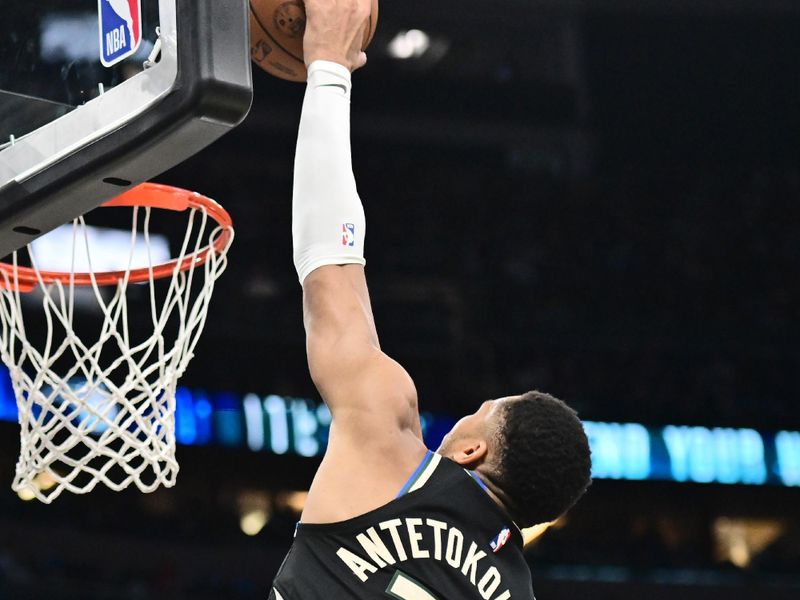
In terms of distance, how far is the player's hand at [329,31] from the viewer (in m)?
2.08

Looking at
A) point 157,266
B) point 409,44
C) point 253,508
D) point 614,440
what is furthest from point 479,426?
point 409,44

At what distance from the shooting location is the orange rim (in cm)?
289

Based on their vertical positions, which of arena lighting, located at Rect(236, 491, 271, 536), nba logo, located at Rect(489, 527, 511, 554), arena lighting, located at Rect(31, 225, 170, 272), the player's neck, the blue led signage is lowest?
arena lighting, located at Rect(236, 491, 271, 536)

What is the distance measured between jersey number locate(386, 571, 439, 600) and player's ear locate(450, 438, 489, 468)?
0.28m

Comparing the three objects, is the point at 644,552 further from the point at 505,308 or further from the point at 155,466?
the point at 155,466

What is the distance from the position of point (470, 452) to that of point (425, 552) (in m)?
0.27

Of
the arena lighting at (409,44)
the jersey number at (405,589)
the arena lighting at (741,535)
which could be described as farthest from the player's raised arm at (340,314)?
the arena lighting at (741,535)

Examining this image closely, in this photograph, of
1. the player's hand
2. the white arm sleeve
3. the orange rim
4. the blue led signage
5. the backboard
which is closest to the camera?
the backboard

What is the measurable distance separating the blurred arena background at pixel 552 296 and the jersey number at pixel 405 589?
699cm

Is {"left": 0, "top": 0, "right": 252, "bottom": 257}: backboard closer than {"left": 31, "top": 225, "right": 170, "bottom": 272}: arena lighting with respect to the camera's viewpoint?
Yes

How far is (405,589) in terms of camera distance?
1.89 metres

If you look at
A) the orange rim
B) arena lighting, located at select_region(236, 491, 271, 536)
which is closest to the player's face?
the orange rim

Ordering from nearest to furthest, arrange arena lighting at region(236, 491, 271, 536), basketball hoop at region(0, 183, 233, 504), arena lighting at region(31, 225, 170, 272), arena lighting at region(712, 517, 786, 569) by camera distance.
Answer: basketball hoop at region(0, 183, 233, 504) → arena lighting at region(31, 225, 170, 272) → arena lighting at region(236, 491, 271, 536) → arena lighting at region(712, 517, 786, 569)

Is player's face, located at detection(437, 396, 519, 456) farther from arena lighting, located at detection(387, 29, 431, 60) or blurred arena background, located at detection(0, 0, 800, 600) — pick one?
arena lighting, located at detection(387, 29, 431, 60)
